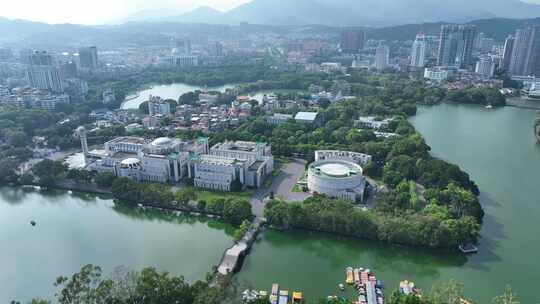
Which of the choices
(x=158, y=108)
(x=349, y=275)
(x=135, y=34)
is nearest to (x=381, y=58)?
(x=158, y=108)

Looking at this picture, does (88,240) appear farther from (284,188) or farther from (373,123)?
(373,123)

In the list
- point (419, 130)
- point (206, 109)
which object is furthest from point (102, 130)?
point (419, 130)

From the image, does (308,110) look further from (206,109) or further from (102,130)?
(102,130)

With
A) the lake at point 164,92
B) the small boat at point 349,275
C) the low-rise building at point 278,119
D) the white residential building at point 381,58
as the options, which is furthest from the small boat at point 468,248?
the white residential building at point 381,58

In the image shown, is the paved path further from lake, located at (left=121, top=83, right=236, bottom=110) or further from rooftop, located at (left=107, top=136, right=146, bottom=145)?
lake, located at (left=121, top=83, right=236, bottom=110)

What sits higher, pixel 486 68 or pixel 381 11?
pixel 381 11

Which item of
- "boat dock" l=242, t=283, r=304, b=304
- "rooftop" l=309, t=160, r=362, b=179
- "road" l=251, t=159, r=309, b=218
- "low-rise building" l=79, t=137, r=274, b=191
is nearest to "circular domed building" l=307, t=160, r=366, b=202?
"rooftop" l=309, t=160, r=362, b=179
